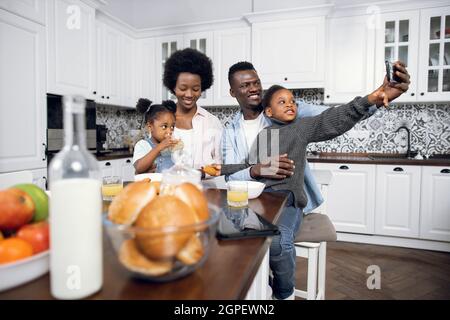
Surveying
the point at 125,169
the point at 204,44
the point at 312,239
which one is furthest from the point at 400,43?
the point at 125,169

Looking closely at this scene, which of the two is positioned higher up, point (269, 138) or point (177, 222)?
point (269, 138)

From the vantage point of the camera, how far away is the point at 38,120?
268 centimetres

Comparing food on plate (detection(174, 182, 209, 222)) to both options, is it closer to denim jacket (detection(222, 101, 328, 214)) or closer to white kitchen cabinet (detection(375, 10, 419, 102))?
denim jacket (detection(222, 101, 328, 214))

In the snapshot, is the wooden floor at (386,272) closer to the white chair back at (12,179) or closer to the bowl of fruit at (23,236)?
the white chair back at (12,179)

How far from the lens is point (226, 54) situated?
12.4 feet

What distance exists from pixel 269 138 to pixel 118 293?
4.36ft

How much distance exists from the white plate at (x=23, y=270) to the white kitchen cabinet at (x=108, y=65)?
10.7ft

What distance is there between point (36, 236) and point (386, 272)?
263 centimetres

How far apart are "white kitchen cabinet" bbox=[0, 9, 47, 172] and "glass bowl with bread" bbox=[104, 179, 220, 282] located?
7.84 feet

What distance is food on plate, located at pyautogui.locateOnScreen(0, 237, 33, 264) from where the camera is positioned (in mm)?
489

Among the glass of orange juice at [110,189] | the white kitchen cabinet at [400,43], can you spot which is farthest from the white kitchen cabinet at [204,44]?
the glass of orange juice at [110,189]

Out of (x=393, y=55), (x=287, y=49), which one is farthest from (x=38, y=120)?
(x=393, y=55)

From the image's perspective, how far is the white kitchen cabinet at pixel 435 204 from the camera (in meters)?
2.92
